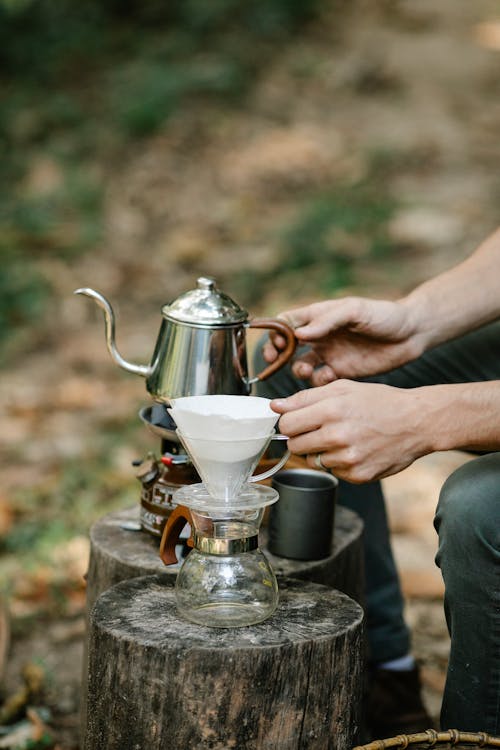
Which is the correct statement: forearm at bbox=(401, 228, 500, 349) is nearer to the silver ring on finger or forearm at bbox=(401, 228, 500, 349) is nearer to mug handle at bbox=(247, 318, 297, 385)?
mug handle at bbox=(247, 318, 297, 385)

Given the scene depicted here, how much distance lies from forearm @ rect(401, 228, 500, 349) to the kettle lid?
52cm

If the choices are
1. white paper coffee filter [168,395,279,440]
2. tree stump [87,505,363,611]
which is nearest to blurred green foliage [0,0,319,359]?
tree stump [87,505,363,611]

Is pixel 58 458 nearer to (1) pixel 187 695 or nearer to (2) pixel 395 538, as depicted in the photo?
(2) pixel 395 538

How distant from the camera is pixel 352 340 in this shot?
237 cm

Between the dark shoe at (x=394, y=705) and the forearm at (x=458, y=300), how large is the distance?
0.89 metres

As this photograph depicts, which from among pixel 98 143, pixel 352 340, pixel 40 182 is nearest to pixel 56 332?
pixel 40 182

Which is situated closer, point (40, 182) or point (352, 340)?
point (352, 340)

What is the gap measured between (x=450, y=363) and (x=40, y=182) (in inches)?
216

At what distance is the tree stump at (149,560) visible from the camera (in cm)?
200

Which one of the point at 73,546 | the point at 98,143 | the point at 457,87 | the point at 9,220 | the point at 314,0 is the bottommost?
the point at 73,546

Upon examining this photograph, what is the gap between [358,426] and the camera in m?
1.77

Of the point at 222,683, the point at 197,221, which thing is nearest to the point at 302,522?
the point at 222,683

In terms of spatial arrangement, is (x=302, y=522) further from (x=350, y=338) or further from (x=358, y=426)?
(x=350, y=338)

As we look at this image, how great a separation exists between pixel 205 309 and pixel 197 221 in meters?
4.71
